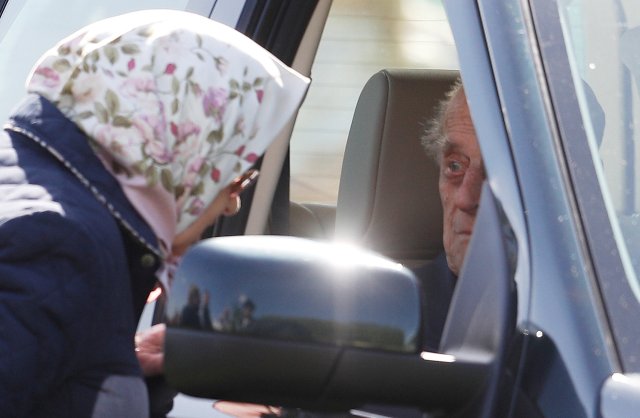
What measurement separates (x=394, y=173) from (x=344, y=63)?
4.45 feet

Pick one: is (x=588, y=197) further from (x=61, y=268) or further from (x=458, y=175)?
(x=458, y=175)

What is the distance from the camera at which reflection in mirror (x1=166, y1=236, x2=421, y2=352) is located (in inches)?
53.8

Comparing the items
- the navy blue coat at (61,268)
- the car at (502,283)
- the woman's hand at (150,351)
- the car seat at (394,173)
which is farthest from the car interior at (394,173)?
the car at (502,283)

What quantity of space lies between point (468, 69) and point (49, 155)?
66 cm

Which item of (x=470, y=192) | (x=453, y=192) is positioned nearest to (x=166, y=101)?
(x=470, y=192)

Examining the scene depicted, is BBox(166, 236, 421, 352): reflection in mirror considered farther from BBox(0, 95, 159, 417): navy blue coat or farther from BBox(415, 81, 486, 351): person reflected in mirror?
BBox(415, 81, 486, 351): person reflected in mirror

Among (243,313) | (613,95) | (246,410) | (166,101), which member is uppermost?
(613,95)

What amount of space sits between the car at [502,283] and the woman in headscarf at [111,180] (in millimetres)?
364

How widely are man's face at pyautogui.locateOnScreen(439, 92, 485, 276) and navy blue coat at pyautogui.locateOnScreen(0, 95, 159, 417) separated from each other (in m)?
0.83

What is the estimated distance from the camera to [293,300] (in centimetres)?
137

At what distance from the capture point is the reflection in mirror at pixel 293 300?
137 centimetres

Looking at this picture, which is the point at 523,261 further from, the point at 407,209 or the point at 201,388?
the point at 407,209

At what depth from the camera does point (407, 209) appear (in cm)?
310

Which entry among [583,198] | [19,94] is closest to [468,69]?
[583,198]
